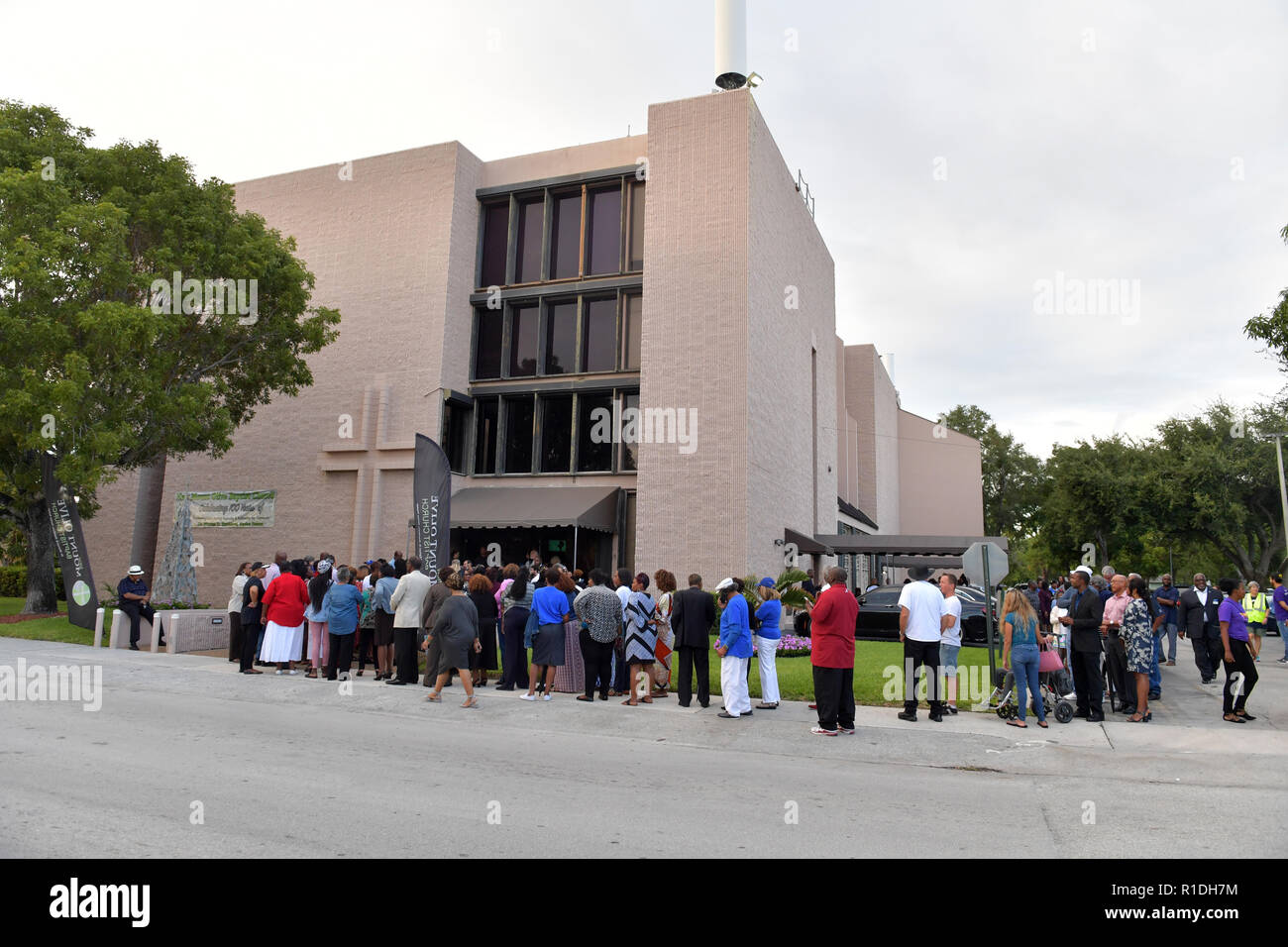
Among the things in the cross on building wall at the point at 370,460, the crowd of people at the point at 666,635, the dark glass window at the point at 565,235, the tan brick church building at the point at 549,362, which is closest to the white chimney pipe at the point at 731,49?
the tan brick church building at the point at 549,362

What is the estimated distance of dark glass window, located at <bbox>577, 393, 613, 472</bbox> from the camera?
78.3ft

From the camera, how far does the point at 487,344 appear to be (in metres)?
25.7

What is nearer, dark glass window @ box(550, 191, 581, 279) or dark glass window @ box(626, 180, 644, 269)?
dark glass window @ box(626, 180, 644, 269)

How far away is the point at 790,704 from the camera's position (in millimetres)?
11383

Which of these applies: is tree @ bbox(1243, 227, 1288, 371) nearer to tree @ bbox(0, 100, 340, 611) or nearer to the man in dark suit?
the man in dark suit

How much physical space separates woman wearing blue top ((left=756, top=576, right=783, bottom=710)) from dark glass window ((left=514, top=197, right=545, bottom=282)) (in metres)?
17.0

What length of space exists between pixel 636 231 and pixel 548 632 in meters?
16.0

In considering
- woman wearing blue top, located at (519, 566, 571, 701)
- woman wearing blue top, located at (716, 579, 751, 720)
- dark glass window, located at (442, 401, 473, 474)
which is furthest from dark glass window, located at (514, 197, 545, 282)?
woman wearing blue top, located at (716, 579, 751, 720)

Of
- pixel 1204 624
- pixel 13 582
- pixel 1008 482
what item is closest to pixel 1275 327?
pixel 1204 624

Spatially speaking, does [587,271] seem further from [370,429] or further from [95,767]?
[95,767]

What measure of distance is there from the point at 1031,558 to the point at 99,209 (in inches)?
3594

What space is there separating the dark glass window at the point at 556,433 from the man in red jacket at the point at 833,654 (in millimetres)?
15444
